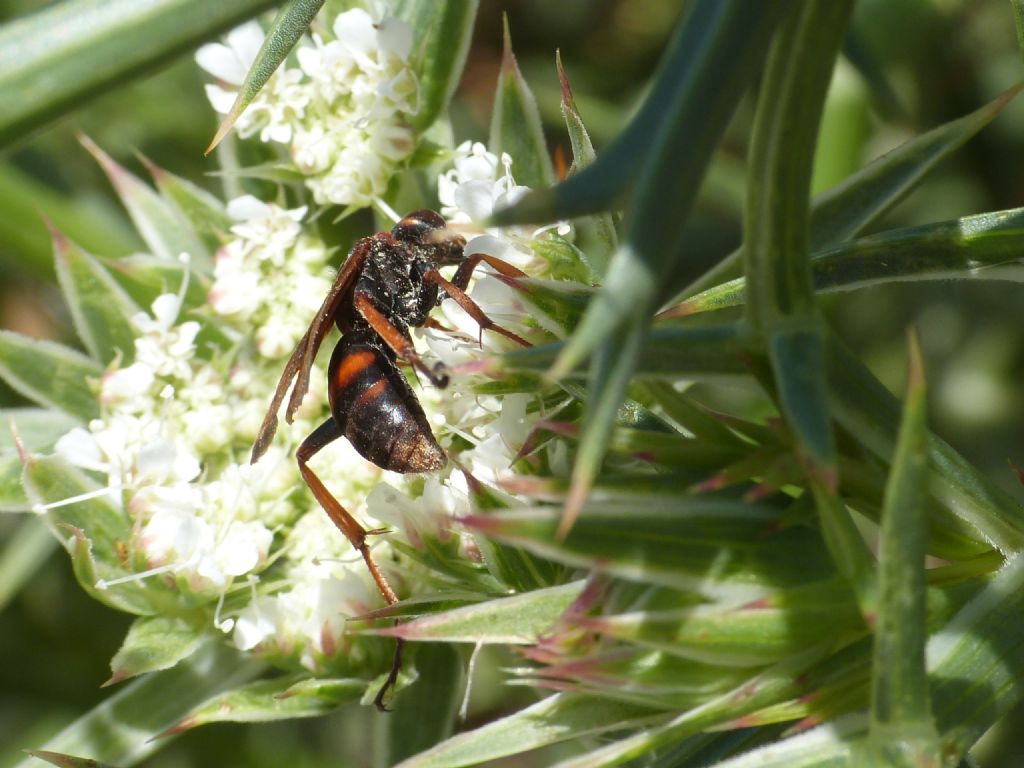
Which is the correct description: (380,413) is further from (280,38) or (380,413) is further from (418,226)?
(280,38)

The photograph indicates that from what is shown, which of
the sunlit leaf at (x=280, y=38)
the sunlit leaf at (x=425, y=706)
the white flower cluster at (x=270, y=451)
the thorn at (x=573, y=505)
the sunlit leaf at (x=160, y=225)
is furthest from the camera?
the sunlit leaf at (x=160, y=225)

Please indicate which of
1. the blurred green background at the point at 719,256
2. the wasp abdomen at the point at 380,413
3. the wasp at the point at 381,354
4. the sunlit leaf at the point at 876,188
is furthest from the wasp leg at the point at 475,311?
the blurred green background at the point at 719,256

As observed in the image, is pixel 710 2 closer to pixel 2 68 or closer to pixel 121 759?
pixel 2 68

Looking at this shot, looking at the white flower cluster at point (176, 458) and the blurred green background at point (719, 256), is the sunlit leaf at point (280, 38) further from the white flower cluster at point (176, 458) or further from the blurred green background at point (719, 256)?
the blurred green background at point (719, 256)

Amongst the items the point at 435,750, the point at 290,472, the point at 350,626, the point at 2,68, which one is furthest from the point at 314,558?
the point at 2,68

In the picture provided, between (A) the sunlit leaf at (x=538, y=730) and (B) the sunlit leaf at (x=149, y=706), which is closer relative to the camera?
(A) the sunlit leaf at (x=538, y=730)

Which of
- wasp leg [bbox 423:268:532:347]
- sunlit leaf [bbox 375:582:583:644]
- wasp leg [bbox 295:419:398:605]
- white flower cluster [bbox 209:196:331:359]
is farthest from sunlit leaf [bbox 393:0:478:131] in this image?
sunlit leaf [bbox 375:582:583:644]

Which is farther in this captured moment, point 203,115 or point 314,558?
point 203,115

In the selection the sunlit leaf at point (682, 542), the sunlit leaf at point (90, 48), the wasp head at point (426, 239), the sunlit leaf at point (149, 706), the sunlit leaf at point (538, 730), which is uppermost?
the sunlit leaf at point (90, 48)
